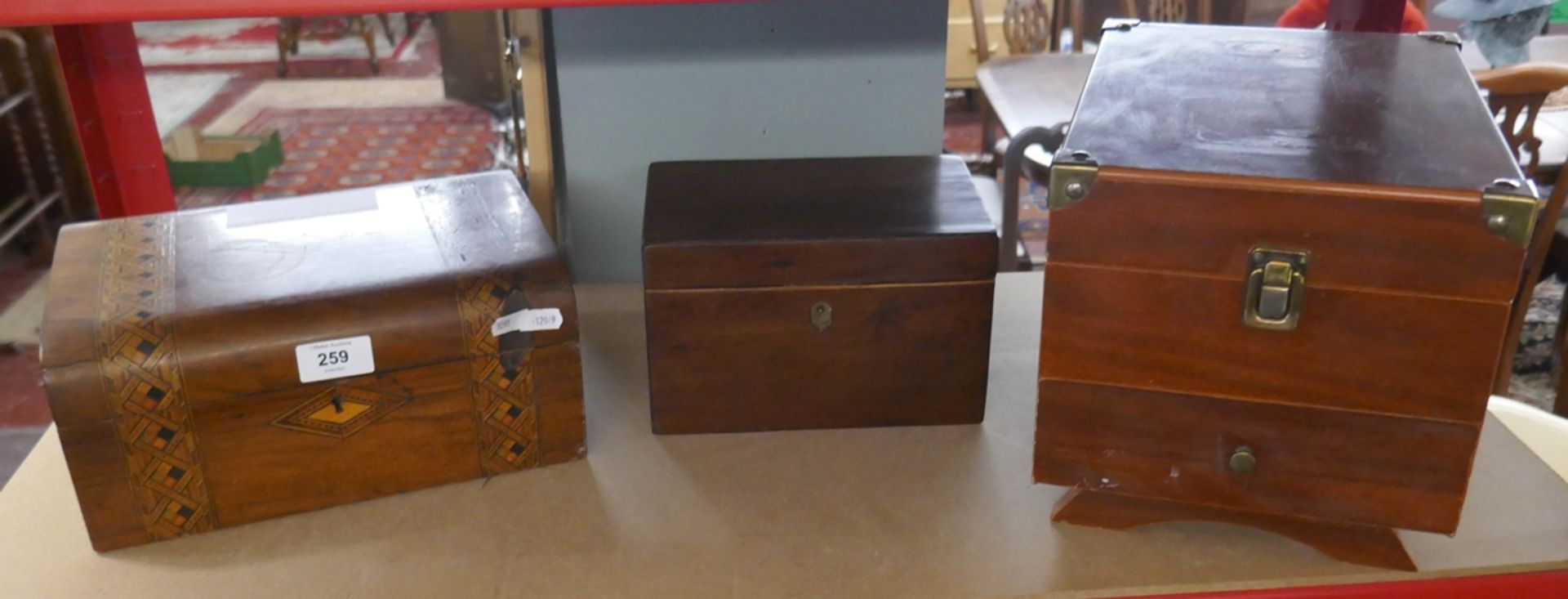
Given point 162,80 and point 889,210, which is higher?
point 889,210

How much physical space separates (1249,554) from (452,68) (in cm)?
371

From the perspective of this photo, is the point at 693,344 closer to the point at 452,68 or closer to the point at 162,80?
the point at 452,68

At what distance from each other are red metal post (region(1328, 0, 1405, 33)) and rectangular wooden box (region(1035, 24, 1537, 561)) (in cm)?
19

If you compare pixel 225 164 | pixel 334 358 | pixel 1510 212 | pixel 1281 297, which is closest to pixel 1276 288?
pixel 1281 297

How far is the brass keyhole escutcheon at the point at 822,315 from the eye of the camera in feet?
2.97

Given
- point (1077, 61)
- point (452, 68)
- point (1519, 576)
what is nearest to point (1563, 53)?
point (1077, 61)

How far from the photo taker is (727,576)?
2.65 feet

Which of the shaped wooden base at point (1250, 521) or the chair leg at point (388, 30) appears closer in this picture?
the shaped wooden base at point (1250, 521)

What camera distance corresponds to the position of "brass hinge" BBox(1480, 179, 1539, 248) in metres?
0.67

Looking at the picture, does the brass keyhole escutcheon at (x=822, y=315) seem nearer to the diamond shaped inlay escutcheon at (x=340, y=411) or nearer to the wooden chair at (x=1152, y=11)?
the diamond shaped inlay escutcheon at (x=340, y=411)

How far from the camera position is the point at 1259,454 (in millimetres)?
786

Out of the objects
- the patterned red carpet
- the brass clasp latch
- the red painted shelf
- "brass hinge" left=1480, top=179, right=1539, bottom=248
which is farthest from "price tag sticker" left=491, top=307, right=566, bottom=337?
the patterned red carpet

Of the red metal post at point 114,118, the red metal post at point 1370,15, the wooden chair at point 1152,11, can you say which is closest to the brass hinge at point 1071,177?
the red metal post at point 1370,15

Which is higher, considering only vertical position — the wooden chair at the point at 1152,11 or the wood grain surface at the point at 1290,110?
the wood grain surface at the point at 1290,110
